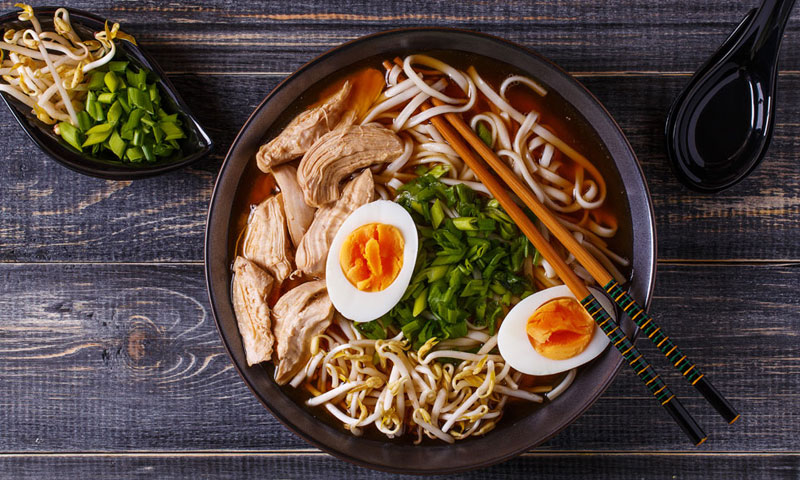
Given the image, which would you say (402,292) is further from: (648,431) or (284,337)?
(648,431)

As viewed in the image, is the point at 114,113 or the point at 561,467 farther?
the point at 561,467

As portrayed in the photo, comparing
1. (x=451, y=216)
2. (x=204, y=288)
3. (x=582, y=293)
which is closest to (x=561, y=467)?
(x=582, y=293)

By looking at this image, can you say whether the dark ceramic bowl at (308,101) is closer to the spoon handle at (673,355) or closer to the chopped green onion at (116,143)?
the spoon handle at (673,355)

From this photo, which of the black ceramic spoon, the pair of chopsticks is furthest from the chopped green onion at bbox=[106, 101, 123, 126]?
the black ceramic spoon

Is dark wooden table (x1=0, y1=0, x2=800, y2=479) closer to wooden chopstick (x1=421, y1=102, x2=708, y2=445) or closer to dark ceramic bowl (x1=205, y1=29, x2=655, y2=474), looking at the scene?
dark ceramic bowl (x1=205, y1=29, x2=655, y2=474)

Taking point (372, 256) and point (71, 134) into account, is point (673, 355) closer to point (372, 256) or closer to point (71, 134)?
point (372, 256)

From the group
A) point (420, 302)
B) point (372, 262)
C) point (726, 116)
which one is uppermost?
point (726, 116)

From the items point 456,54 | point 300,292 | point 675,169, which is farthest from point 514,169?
point 300,292
